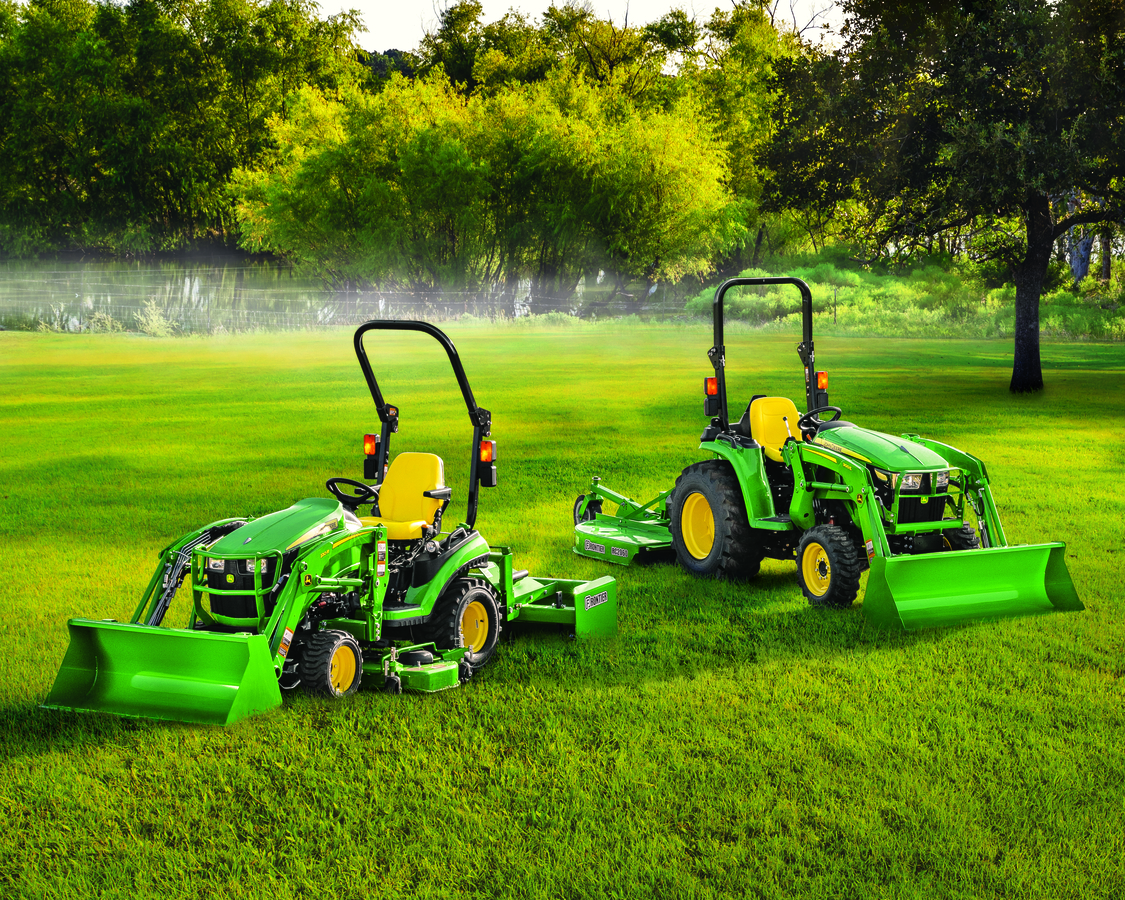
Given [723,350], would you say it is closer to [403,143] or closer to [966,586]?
[966,586]

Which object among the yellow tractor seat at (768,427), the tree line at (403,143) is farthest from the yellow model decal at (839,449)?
the tree line at (403,143)

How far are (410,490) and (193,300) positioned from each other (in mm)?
53272

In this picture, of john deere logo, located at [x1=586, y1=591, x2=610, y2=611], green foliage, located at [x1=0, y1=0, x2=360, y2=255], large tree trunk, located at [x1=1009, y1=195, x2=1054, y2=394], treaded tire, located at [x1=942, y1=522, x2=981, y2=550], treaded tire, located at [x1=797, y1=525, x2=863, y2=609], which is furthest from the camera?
green foliage, located at [x1=0, y1=0, x2=360, y2=255]

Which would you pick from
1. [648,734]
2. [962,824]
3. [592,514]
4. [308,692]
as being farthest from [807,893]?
[592,514]

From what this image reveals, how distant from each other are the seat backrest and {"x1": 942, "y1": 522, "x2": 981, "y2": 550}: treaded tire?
3433 millimetres

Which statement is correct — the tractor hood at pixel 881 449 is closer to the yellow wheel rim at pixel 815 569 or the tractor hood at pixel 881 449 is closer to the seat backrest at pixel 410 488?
the yellow wheel rim at pixel 815 569

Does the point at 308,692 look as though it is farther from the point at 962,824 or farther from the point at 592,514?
the point at 592,514

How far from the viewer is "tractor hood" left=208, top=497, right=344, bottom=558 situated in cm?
486

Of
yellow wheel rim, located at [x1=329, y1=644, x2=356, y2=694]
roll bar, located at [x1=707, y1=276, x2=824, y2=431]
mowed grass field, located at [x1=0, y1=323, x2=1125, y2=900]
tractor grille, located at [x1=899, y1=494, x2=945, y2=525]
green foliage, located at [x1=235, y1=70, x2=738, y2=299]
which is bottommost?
mowed grass field, located at [x1=0, y1=323, x2=1125, y2=900]

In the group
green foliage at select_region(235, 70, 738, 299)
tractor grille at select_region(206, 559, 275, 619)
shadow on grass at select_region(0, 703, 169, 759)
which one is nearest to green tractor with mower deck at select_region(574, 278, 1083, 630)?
tractor grille at select_region(206, 559, 275, 619)

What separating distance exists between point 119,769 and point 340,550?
129cm

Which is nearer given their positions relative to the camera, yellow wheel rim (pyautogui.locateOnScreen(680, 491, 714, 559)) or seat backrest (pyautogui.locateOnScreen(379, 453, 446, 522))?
seat backrest (pyautogui.locateOnScreen(379, 453, 446, 522))

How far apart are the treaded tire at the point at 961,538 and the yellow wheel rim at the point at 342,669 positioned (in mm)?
4026

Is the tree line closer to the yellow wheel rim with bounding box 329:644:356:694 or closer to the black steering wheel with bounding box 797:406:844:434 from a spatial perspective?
the black steering wheel with bounding box 797:406:844:434
